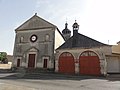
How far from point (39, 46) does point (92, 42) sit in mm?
9198

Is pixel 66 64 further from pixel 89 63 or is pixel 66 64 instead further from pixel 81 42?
pixel 81 42

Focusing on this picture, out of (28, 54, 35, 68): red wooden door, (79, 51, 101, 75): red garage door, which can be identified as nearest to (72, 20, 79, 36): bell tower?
(79, 51, 101, 75): red garage door

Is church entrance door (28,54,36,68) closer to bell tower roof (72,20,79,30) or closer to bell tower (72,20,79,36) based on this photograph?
bell tower (72,20,79,36)

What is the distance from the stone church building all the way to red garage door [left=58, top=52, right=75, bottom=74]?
1804 mm

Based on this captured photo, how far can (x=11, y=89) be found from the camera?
8648mm

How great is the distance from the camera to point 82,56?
22.6 meters

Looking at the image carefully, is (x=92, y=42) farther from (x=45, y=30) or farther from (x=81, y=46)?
(x=45, y=30)

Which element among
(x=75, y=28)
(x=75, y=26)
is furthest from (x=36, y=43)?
(x=75, y=26)

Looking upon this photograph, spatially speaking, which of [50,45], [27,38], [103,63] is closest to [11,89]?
[103,63]

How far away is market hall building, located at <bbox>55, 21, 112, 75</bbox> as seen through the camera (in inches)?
831

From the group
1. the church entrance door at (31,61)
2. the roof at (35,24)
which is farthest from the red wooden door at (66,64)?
the roof at (35,24)

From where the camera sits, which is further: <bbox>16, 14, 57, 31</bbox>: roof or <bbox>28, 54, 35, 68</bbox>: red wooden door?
<bbox>16, 14, 57, 31</bbox>: roof

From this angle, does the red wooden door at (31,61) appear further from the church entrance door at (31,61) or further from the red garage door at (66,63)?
the red garage door at (66,63)

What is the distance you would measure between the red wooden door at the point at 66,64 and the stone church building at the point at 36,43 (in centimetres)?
181
